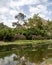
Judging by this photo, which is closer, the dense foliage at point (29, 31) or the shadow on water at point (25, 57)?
the shadow on water at point (25, 57)

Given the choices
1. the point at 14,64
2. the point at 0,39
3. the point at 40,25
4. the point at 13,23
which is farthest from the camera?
the point at 13,23

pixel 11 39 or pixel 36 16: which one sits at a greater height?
pixel 36 16

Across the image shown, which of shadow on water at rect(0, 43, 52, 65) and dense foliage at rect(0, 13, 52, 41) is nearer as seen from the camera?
shadow on water at rect(0, 43, 52, 65)

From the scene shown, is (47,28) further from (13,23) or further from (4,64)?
(4,64)

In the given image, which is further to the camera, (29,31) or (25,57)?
(29,31)

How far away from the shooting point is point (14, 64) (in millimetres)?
25547

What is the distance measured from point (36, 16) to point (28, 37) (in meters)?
27.9

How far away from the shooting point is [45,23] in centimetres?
11612

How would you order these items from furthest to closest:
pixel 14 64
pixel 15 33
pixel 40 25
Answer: pixel 40 25 → pixel 15 33 → pixel 14 64

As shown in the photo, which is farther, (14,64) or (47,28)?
(47,28)

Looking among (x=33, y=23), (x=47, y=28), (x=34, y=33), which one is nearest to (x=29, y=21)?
(x=33, y=23)

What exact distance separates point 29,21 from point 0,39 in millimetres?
40083

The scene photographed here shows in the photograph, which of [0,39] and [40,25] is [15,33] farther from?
[40,25]

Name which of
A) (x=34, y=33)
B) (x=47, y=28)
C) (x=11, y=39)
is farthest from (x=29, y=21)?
(x=11, y=39)
